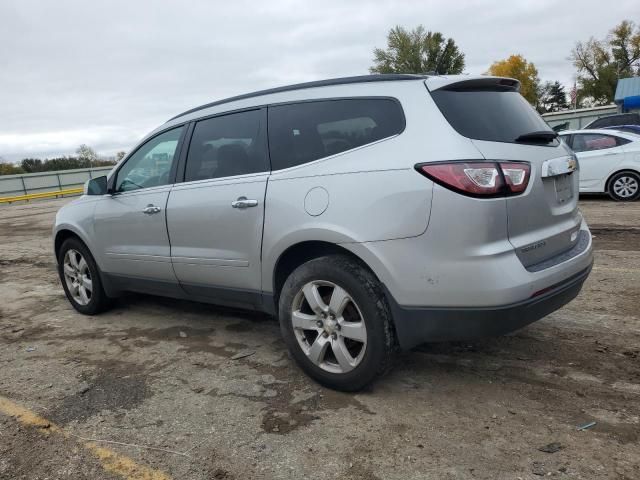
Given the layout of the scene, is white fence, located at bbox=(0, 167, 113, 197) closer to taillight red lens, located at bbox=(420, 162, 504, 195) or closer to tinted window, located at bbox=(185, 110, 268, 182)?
tinted window, located at bbox=(185, 110, 268, 182)

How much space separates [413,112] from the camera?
9.47 ft

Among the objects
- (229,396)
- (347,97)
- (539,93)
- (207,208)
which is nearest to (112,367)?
(229,396)

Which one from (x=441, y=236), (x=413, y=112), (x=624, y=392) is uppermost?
(x=413, y=112)

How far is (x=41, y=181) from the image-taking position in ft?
112

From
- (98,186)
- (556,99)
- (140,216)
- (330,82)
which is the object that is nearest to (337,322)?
(330,82)

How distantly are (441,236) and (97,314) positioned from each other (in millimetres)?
3863

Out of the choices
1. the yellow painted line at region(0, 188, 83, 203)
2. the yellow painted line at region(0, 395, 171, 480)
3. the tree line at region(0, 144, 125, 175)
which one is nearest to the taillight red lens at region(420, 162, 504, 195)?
the yellow painted line at region(0, 395, 171, 480)

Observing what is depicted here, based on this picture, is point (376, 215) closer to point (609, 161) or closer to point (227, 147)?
point (227, 147)

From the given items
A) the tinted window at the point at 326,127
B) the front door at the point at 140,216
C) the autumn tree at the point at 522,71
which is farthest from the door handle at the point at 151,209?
the autumn tree at the point at 522,71

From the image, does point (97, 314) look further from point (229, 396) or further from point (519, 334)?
point (519, 334)

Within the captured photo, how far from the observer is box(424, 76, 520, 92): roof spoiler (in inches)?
117

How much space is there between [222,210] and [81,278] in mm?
2357

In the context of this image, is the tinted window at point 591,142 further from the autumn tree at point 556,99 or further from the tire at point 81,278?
the autumn tree at point 556,99

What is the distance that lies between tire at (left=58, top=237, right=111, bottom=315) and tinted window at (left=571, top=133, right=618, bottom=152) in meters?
9.38
